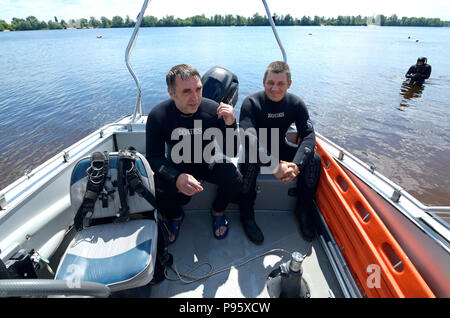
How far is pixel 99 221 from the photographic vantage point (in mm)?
1780

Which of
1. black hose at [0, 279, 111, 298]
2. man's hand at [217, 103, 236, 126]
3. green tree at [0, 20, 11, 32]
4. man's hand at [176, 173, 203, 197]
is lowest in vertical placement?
man's hand at [176, 173, 203, 197]

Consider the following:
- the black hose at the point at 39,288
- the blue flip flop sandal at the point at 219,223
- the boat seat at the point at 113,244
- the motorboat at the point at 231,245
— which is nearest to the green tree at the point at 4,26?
the motorboat at the point at 231,245

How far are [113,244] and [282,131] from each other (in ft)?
5.63

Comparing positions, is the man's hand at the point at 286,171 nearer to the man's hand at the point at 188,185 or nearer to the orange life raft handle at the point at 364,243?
the orange life raft handle at the point at 364,243

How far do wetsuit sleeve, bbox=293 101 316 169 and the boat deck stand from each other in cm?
70

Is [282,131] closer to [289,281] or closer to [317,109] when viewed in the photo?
[289,281]

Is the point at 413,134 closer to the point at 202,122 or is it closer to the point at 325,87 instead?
the point at 325,87

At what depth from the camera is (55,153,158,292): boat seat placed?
54.9 inches

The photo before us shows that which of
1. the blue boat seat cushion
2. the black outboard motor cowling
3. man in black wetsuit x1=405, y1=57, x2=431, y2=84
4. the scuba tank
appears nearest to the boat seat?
the blue boat seat cushion

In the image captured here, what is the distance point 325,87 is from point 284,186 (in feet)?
35.9

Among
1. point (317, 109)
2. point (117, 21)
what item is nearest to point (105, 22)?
point (117, 21)

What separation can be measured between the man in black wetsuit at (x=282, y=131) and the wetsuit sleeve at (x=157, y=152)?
66 centimetres

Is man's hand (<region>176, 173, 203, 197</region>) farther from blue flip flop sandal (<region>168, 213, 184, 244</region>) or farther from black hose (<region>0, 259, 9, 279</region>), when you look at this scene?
black hose (<region>0, 259, 9, 279</region>)

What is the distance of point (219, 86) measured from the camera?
3107mm
